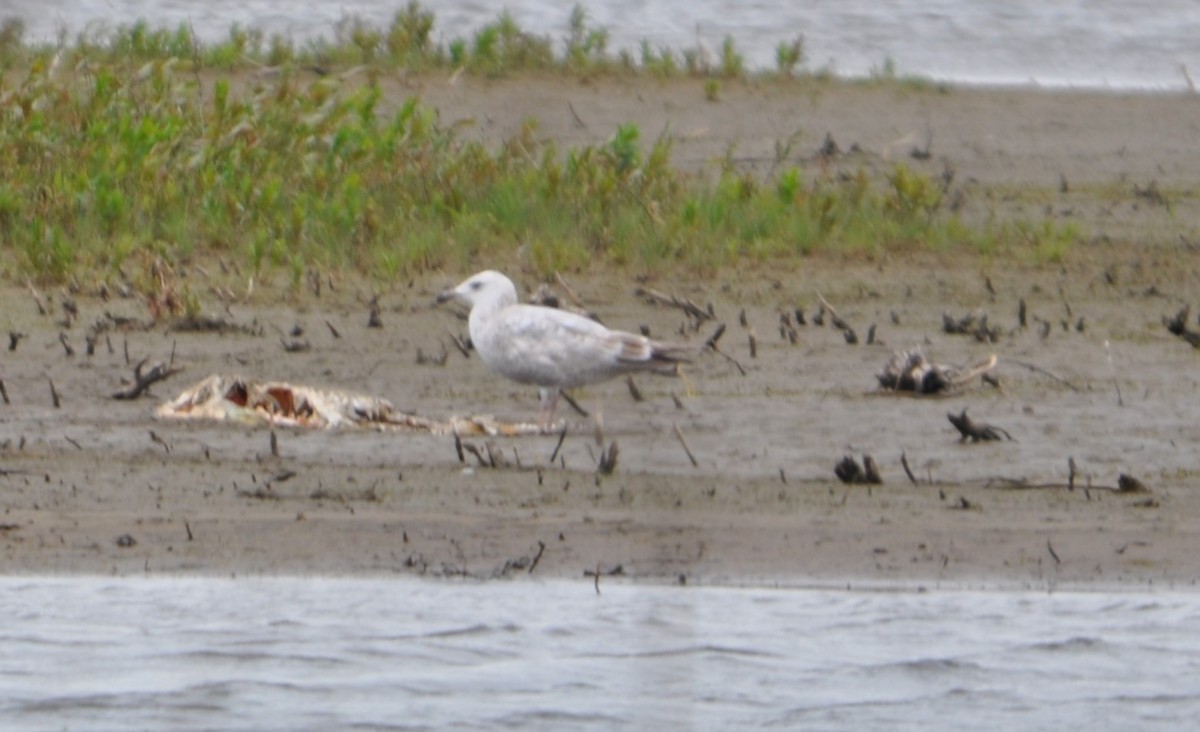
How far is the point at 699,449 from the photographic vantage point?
703 cm

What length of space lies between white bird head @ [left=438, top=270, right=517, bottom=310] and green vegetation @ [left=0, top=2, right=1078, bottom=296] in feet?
4.77

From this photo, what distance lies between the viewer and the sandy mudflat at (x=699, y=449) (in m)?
5.95

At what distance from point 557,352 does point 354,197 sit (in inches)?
113

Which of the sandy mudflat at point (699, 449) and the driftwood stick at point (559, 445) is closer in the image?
the sandy mudflat at point (699, 449)

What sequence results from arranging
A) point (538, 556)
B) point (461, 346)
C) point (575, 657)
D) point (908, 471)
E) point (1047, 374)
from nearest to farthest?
point (575, 657) → point (538, 556) → point (908, 471) → point (1047, 374) → point (461, 346)

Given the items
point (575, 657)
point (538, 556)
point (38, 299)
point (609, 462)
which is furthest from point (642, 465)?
point (38, 299)

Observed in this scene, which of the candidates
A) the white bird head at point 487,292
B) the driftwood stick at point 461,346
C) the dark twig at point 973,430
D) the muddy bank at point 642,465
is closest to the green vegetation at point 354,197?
the muddy bank at point 642,465

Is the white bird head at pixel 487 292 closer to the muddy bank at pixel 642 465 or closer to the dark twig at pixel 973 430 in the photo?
the muddy bank at pixel 642 465

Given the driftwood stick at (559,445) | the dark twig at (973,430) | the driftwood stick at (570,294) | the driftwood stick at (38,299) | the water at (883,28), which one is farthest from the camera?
the water at (883,28)

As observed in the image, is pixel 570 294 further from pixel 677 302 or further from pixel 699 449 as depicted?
pixel 699 449

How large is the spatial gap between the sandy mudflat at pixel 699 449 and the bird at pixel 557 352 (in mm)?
151

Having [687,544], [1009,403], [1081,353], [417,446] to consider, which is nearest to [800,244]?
[1081,353]

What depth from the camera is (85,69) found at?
11.8 m

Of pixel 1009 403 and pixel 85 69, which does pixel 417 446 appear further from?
pixel 85 69
